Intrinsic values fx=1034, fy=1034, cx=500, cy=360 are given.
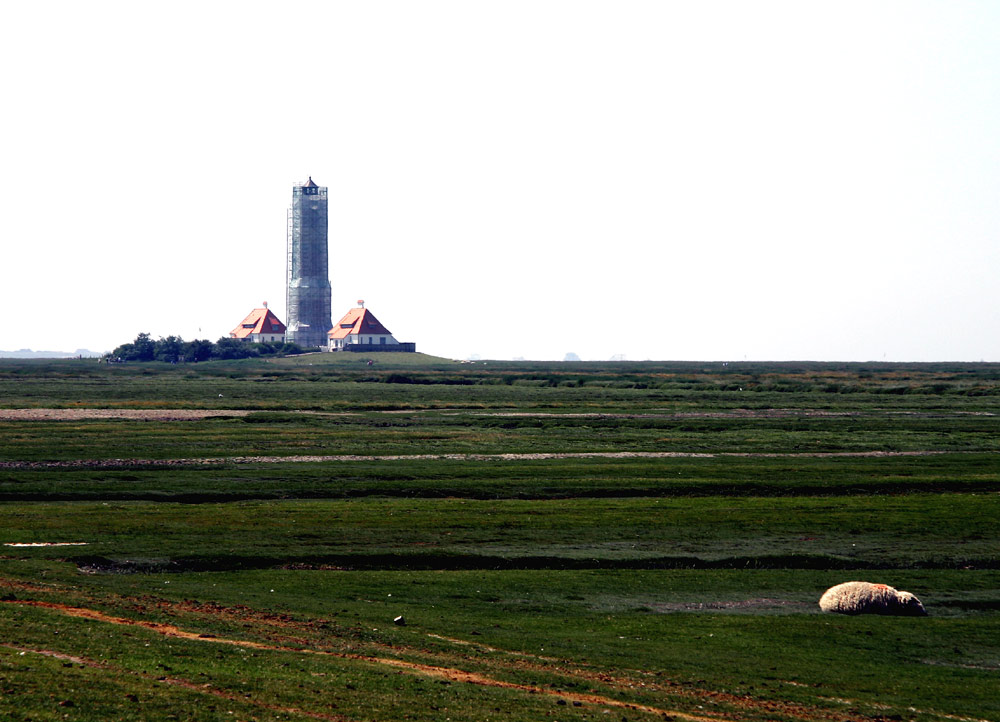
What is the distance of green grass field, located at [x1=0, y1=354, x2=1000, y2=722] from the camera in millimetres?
17781

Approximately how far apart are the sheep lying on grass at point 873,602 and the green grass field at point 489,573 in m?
0.66

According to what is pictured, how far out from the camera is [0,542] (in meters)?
31.2

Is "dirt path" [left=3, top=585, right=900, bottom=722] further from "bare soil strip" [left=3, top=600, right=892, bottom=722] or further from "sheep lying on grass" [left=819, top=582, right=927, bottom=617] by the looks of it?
"sheep lying on grass" [left=819, top=582, right=927, bottom=617]

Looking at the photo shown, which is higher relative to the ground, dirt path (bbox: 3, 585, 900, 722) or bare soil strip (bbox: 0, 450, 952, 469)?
bare soil strip (bbox: 0, 450, 952, 469)

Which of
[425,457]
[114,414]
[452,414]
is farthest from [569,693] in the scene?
[114,414]

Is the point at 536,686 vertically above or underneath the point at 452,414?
underneath

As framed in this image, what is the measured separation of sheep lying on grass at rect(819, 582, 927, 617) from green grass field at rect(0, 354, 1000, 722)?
26.1 inches

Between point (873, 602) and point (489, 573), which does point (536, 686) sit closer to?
point (489, 573)

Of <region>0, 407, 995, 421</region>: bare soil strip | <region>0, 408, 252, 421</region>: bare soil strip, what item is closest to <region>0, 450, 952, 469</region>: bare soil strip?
<region>0, 407, 995, 421</region>: bare soil strip

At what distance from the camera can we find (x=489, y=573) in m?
29.8

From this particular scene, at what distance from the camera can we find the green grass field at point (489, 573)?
17.8m

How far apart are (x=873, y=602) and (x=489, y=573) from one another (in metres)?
10.4

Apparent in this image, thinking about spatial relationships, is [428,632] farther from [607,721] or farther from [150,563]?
[150,563]

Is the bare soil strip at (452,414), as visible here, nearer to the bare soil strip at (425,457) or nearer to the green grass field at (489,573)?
the green grass field at (489,573)
